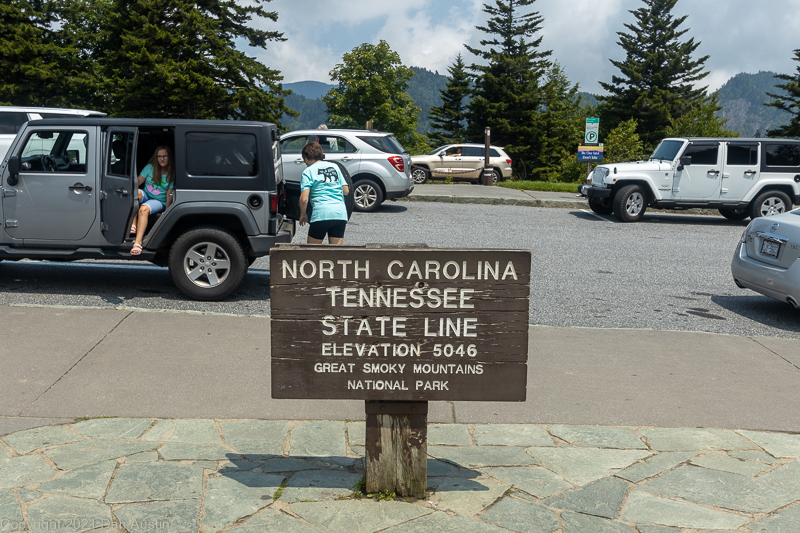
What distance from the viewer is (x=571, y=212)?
1773 cm

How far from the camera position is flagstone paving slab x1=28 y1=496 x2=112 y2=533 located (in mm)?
3244

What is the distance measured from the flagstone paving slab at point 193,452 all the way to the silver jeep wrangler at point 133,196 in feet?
11.6

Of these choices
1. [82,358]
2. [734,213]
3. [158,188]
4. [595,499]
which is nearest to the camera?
[595,499]

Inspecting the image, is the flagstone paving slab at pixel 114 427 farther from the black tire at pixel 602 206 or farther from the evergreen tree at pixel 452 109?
the evergreen tree at pixel 452 109

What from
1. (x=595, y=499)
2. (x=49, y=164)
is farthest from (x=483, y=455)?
(x=49, y=164)

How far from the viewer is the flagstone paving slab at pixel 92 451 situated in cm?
394

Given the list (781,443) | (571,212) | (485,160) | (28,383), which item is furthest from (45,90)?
(781,443)

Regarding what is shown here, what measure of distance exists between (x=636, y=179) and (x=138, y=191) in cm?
1167

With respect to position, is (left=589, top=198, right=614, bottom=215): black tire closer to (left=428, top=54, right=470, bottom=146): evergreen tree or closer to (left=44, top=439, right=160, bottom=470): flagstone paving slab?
(left=44, top=439, right=160, bottom=470): flagstone paving slab

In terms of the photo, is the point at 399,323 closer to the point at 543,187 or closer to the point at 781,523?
the point at 781,523

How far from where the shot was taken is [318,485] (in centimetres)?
376

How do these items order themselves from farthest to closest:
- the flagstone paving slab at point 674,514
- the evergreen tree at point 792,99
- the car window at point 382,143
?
the evergreen tree at point 792,99, the car window at point 382,143, the flagstone paving slab at point 674,514

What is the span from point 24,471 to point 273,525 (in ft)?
4.84

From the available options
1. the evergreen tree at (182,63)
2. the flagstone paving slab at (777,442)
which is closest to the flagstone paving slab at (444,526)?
the flagstone paving slab at (777,442)
